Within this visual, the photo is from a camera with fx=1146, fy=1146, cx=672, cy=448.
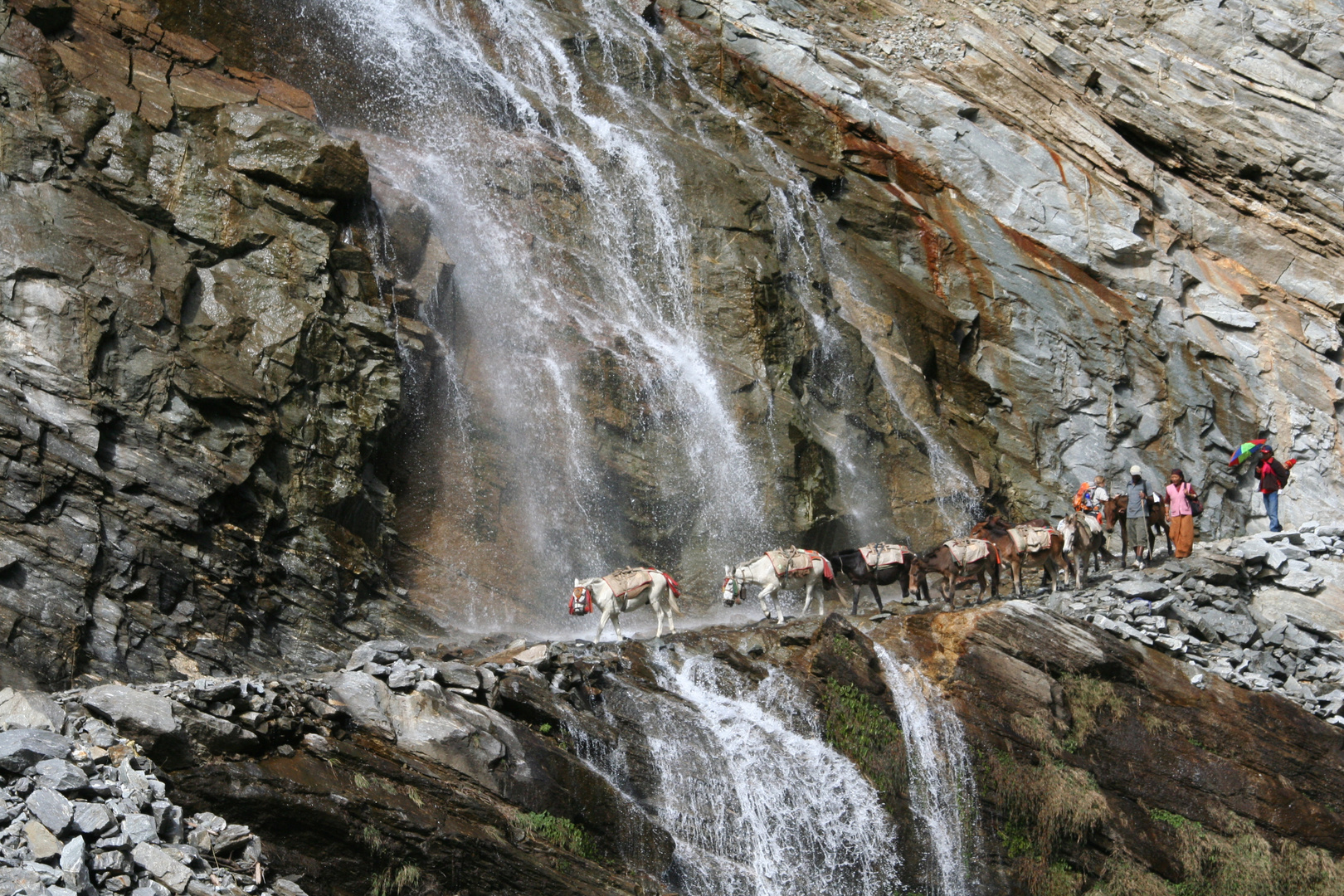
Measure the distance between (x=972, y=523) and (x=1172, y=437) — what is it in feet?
21.7

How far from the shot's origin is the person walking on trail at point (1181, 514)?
72.9 feet

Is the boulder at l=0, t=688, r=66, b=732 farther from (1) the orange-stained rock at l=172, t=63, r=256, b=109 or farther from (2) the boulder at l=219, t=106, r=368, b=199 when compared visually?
(1) the orange-stained rock at l=172, t=63, r=256, b=109

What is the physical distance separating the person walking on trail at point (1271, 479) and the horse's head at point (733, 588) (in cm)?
1266

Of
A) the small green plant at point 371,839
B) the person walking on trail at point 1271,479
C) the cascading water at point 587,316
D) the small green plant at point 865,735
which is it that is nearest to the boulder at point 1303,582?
the person walking on trail at point 1271,479

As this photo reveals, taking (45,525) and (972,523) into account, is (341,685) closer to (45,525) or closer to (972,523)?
(45,525)

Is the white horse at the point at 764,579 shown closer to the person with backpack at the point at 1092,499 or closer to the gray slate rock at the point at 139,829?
the person with backpack at the point at 1092,499

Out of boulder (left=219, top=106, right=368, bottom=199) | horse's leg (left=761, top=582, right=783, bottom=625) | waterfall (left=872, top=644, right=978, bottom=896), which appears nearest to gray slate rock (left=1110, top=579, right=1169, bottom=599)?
waterfall (left=872, top=644, right=978, bottom=896)

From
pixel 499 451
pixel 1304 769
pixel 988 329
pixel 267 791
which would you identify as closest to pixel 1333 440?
pixel 988 329

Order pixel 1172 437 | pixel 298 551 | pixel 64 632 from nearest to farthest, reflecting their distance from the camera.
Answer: pixel 64 632, pixel 298 551, pixel 1172 437

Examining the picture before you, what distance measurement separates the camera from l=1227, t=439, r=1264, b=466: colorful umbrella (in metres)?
25.0

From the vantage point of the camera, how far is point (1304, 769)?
17500 mm

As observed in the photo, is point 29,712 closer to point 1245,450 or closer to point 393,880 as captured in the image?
point 393,880

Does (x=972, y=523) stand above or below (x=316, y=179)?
below

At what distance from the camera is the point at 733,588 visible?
18.1 meters
